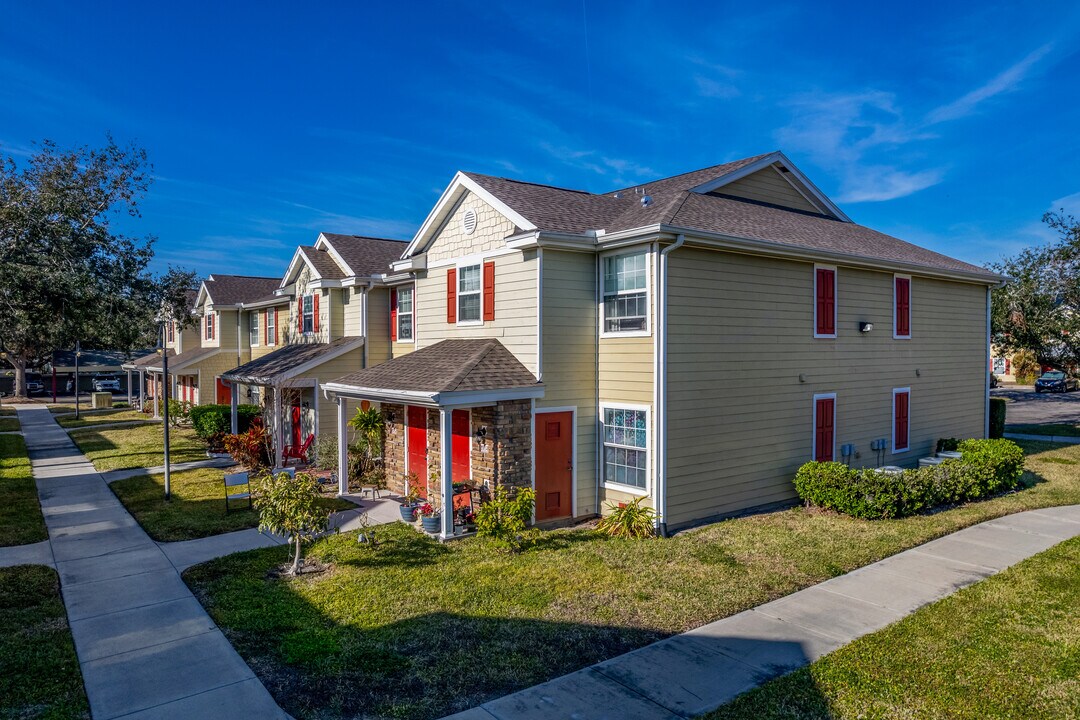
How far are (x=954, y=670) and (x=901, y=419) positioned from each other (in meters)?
10.8

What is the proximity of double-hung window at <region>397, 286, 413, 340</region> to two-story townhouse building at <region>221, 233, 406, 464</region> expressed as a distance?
735mm

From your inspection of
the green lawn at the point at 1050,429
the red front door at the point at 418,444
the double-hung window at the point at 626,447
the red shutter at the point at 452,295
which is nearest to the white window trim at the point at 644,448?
the double-hung window at the point at 626,447

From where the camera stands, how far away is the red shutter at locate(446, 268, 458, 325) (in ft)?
46.7

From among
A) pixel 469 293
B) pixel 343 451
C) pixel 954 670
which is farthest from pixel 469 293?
pixel 954 670

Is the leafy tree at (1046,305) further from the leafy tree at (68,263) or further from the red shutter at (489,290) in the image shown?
the leafy tree at (68,263)

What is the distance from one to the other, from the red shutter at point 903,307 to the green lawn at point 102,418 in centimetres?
3215

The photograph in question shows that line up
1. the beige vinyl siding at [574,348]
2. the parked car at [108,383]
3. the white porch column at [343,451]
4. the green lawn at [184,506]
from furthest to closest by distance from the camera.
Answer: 1. the parked car at [108,383]
2. the white porch column at [343,451]
3. the beige vinyl siding at [574,348]
4. the green lawn at [184,506]

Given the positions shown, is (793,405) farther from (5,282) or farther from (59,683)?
(5,282)

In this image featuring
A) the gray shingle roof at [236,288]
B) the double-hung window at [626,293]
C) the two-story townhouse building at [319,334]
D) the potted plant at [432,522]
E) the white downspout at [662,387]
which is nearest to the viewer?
the white downspout at [662,387]

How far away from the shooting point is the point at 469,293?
45.5 feet

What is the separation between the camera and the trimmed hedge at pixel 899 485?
12.1 m

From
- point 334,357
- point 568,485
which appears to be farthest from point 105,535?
point 568,485

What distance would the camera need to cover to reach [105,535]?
37.8ft

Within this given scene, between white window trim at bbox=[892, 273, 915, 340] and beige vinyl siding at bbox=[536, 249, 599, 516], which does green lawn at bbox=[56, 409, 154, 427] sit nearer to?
beige vinyl siding at bbox=[536, 249, 599, 516]
